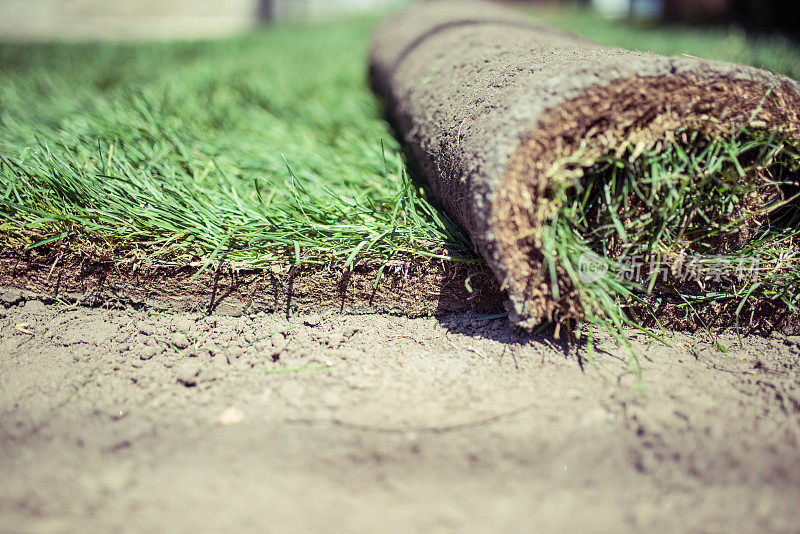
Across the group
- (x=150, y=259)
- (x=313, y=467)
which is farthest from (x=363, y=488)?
(x=150, y=259)

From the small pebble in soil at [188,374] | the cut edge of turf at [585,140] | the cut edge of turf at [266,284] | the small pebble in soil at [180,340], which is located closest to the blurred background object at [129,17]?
the cut edge of turf at [266,284]

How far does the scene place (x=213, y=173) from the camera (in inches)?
90.6

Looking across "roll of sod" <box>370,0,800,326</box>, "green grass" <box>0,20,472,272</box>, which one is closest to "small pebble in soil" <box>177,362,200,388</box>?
"green grass" <box>0,20,472,272</box>

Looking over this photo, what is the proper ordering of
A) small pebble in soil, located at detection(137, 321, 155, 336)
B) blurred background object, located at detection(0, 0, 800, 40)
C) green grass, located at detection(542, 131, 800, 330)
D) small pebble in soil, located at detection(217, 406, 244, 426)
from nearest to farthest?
small pebble in soil, located at detection(217, 406, 244, 426) < green grass, located at detection(542, 131, 800, 330) < small pebble in soil, located at detection(137, 321, 155, 336) < blurred background object, located at detection(0, 0, 800, 40)

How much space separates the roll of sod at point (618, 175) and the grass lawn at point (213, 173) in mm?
326

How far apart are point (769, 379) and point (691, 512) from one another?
65 cm

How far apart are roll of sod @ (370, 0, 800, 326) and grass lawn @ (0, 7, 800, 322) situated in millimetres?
326

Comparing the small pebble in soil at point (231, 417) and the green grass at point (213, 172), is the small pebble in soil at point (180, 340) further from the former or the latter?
the small pebble in soil at point (231, 417)

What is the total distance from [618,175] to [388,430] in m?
1.13

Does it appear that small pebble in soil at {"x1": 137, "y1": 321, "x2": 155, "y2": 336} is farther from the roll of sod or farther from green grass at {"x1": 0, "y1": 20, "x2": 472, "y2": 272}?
the roll of sod

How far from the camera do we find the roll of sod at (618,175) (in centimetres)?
133

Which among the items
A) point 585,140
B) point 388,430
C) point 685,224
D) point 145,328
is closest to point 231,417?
point 388,430

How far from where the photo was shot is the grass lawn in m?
1.75

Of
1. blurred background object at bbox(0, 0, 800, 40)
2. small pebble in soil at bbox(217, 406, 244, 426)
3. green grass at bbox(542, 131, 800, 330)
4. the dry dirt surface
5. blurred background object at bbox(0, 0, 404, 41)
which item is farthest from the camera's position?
blurred background object at bbox(0, 0, 404, 41)
